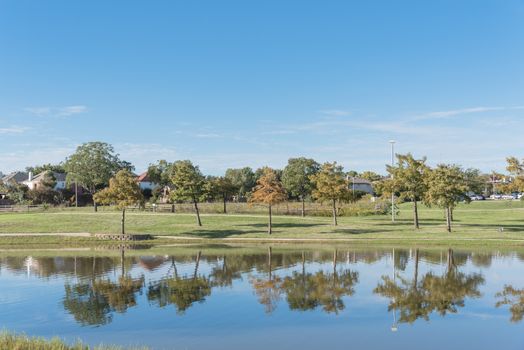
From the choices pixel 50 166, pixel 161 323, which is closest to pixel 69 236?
pixel 161 323

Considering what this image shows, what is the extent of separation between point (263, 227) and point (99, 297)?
38.0 meters

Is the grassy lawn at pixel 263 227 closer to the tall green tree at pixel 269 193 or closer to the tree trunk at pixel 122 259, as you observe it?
the tall green tree at pixel 269 193

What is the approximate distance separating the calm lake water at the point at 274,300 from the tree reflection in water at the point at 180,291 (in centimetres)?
6

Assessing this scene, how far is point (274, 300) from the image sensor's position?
26.0 metres

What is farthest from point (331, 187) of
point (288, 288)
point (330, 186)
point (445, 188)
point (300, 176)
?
point (288, 288)

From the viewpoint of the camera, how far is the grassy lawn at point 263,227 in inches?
2152

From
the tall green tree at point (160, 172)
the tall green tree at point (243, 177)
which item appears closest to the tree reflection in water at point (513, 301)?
the tall green tree at point (160, 172)

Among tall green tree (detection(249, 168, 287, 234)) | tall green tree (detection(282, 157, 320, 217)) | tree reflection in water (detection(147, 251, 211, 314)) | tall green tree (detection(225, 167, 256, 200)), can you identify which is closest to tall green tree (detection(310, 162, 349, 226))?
tall green tree (detection(249, 168, 287, 234))

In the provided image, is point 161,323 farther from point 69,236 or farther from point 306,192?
point 306,192

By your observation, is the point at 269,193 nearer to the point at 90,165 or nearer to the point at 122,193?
the point at 122,193

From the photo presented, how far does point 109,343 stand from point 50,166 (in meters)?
177

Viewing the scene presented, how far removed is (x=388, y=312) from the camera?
76.8ft

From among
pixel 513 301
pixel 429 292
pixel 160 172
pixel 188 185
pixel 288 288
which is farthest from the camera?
pixel 160 172

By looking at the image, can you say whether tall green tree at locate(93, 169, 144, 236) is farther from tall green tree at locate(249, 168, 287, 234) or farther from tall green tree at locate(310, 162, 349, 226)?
tall green tree at locate(310, 162, 349, 226)
